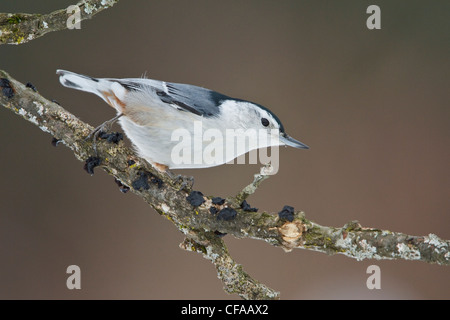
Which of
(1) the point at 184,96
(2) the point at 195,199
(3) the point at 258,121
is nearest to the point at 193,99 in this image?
(1) the point at 184,96

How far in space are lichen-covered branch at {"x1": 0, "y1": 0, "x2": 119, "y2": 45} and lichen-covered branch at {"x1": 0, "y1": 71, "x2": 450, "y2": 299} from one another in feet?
0.44

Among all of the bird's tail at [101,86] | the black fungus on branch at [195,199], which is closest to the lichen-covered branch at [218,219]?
the black fungus on branch at [195,199]

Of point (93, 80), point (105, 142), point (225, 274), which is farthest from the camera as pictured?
point (93, 80)

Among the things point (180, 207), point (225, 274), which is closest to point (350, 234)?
point (225, 274)

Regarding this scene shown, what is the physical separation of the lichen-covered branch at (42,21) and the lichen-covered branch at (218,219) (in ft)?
0.44

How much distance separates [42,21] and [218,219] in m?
0.83

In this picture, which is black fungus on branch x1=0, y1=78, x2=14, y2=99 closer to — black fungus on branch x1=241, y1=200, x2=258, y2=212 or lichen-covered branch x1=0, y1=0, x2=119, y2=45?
lichen-covered branch x1=0, y1=0, x2=119, y2=45

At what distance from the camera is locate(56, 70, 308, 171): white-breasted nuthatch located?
54.7 inches

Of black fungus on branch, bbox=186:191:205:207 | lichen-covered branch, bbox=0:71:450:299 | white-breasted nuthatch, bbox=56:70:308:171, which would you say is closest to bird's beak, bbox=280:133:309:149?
white-breasted nuthatch, bbox=56:70:308:171

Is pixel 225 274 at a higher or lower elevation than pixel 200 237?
lower

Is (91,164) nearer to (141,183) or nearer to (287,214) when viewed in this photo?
(141,183)

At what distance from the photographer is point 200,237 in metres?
1.35

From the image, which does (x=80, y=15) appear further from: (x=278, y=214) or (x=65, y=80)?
(x=278, y=214)

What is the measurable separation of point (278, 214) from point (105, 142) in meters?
0.58
